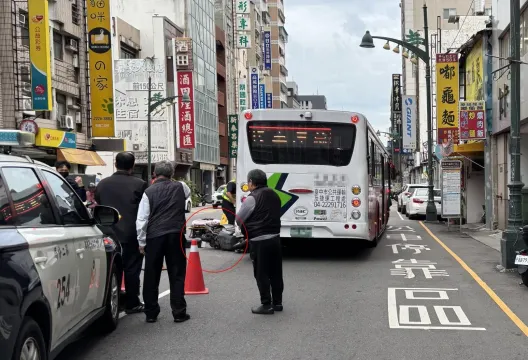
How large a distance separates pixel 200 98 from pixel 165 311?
50.4 meters

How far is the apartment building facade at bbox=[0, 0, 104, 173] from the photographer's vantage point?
2636 cm

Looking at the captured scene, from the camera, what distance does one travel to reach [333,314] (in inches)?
312

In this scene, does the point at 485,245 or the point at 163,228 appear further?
the point at 485,245

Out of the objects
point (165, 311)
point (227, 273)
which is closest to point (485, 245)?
point (227, 273)

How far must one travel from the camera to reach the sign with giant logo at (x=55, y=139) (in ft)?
89.8

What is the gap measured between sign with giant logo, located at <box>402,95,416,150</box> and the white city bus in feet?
130

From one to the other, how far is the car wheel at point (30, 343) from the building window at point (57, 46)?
29631 mm

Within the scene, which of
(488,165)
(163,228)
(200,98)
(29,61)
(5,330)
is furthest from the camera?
(200,98)

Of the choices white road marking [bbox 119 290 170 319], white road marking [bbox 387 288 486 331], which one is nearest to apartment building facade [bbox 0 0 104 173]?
white road marking [bbox 119 290 170 319]

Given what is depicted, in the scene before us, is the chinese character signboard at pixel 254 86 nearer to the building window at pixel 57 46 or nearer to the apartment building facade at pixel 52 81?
the apartment building facade at pixel 52 81

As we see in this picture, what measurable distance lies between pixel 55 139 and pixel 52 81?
3.38 m

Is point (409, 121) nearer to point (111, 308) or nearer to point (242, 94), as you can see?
point (242, 94)

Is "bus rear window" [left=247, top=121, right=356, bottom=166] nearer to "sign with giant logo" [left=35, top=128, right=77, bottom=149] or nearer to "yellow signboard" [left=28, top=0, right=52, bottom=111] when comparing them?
"yellow signboard" [left=28, top=0, right=52, bottom=111]

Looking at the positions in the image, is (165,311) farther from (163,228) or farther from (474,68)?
(474,68)
